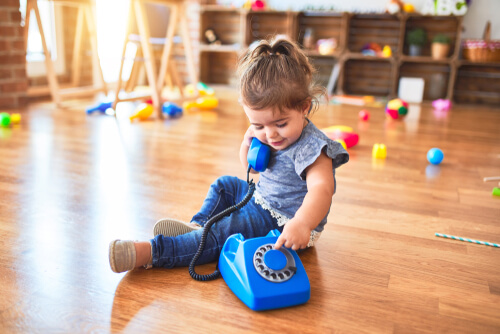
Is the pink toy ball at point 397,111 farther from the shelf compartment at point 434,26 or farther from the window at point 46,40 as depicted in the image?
the window at point 46,40

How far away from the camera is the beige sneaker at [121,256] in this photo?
0.93 m

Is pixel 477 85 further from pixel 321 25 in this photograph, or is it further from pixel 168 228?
pixel 168 228

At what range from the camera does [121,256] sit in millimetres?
936

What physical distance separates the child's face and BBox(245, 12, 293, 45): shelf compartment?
3.83 metres

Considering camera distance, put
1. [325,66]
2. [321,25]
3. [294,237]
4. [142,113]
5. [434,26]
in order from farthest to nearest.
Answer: [325,66] → [321,25] → [434,26] → [142,113] → [294,237]

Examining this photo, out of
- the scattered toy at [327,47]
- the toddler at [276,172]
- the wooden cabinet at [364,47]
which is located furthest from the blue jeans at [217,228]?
the scattered toy at [327,47]

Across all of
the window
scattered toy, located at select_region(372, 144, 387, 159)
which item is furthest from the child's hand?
the window

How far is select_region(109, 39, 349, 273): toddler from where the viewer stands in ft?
3.00

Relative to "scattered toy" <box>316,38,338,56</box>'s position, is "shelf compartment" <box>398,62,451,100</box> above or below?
below

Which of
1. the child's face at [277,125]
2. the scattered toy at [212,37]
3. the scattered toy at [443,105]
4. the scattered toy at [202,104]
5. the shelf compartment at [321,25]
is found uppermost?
the shelf compartment at [321,25]

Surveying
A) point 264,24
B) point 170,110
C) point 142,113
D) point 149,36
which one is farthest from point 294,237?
point 264,24

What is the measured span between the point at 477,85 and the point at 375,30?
110 cm

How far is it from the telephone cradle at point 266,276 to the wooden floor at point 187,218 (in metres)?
0.02

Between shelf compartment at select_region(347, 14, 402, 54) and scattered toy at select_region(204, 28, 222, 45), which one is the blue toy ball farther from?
scattered toy at select_region(204, 28, 222, 45)
